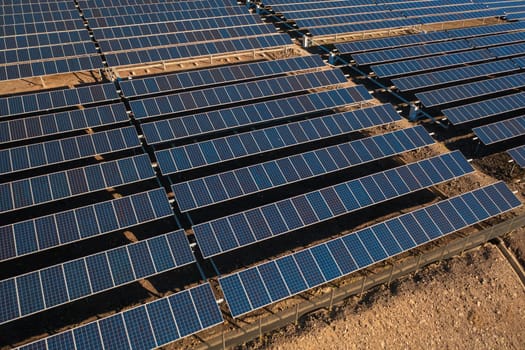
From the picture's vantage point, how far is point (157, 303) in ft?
54.6

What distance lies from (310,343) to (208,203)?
878cm

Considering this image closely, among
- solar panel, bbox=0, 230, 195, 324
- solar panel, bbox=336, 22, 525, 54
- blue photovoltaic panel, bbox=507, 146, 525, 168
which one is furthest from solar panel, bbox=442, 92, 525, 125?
solar panel, bbox=0, 230, 195, 324

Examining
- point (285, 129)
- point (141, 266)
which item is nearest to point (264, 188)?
point (285, 129)

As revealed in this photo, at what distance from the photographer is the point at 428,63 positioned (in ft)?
123

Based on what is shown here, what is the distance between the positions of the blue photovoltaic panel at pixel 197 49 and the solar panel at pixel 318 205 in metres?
22.0

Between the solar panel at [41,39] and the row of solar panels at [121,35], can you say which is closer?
the row of solar panels at [121,35]

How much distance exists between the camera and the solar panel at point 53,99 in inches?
1077

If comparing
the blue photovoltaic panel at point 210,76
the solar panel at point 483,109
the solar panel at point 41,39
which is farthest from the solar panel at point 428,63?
the solar panel at point 41,39

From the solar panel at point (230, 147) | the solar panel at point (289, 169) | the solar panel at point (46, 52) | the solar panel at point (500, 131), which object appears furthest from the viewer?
the solar panel at point (46, 52)

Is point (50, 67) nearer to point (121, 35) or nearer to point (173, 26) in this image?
point (121, 35)

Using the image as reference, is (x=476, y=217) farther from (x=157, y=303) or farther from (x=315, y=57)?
(x=315, y=57)

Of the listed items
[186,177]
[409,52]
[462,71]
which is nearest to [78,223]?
[186,177]

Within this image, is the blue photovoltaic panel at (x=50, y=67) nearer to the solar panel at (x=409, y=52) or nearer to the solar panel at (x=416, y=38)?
the solar panel at (x=416, y=38)

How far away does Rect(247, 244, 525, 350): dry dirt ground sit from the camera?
1778cm
